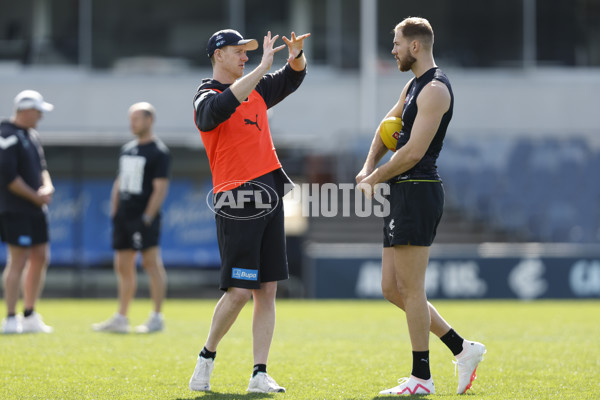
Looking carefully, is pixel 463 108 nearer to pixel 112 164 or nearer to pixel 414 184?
pixel 112 164

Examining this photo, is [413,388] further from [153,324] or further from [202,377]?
[153,324]

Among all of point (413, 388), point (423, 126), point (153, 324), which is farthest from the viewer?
point (153, 324)

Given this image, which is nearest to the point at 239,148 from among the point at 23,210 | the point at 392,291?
the point at 392,291

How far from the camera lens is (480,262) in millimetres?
14516

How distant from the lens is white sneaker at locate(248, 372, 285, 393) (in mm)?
5527

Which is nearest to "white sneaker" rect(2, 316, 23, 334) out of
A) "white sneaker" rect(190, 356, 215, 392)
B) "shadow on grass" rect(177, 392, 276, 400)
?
"white sneaker" rect(190, 356, 215, 392)

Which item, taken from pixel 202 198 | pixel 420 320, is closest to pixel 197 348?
pixel 420 320

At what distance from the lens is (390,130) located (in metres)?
5.71

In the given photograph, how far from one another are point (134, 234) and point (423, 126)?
4.67m

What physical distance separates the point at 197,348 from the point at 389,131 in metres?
3.11

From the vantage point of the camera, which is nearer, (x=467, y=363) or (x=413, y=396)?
(x=413, y=396)

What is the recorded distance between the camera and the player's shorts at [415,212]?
540 cm

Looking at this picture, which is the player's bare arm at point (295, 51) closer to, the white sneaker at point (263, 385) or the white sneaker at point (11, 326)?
the white sneaker at point (263, 385)

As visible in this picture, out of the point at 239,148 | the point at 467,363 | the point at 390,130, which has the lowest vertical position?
the point at 467,363
